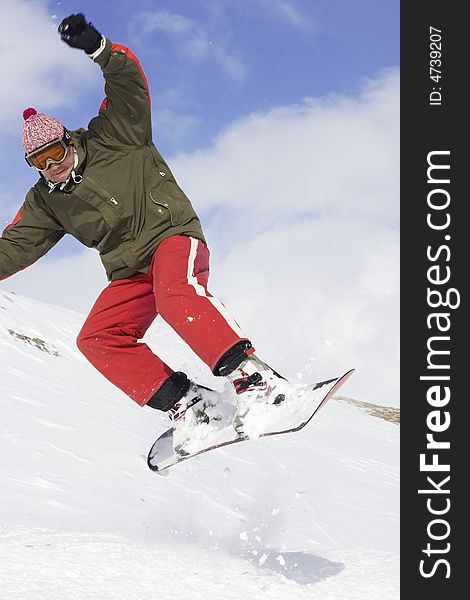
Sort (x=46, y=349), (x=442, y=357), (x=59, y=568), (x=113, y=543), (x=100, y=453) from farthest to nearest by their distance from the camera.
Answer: (x=46, y=349)
(x=100, y=453)
(x=442, y=357)
(x=113, y=543)
(x=59, y=568)

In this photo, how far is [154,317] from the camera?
3928 mm

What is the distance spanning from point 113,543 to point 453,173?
9.84 feet

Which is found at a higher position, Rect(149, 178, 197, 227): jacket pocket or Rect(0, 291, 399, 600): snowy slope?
Rect(149, 178, 197, 227): jacket pocket

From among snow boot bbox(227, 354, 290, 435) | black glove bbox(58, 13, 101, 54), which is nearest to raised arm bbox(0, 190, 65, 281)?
black glove bbox(58, 13, 101, 54)

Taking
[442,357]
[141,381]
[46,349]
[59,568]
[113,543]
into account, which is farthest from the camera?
[46,349]

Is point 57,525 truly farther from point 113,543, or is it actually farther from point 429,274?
point 429,274

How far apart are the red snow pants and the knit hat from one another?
31.9 inches

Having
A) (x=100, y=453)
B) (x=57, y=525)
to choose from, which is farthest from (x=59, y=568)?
(x=100, y=453)

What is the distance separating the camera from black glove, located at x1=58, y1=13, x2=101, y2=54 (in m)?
3.06

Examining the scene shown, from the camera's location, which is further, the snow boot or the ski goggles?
the ski goggles

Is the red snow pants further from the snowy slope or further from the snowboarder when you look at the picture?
the snowy slope

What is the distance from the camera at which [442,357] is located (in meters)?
3.94

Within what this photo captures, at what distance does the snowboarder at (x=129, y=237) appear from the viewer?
3252mm

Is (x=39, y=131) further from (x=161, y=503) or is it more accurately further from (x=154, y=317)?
(x=161, y=503)
